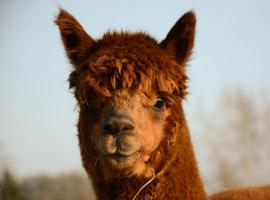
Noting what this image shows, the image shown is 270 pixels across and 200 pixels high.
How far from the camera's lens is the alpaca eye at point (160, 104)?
15.7ft

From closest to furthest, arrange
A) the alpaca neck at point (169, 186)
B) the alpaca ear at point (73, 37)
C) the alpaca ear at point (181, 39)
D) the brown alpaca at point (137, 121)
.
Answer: the brown alpaca at point (137, 121)
the alpaca neck at point (169, 186)
the alpaca ear at point (181, 39)
the alpaca ear at point (73, 37)

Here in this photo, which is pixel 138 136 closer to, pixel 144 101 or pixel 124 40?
pixel 144 101

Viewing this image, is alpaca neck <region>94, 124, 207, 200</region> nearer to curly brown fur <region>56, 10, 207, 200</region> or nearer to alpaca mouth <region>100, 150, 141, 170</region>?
curly brown fur <region>56, 10, 207, 200</region>

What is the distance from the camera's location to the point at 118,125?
4.20 m

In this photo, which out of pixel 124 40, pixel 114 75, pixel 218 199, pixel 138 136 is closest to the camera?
pixel 138 136

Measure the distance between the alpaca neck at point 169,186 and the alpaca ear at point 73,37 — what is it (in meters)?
1.50

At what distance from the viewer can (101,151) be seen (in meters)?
4.42

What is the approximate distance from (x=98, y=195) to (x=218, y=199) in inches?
85.9

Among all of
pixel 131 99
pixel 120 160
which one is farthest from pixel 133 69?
pixel 120 160

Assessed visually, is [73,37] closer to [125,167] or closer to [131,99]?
[131,99]

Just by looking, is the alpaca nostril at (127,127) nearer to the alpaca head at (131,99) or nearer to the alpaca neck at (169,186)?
Result: the alpaca head at (131,99)

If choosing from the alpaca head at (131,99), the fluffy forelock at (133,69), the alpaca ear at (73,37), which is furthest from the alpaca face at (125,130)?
the alpaca ear at (73,37)

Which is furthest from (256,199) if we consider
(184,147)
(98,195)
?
(98,195)

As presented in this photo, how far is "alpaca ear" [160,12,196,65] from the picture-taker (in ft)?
17.0
